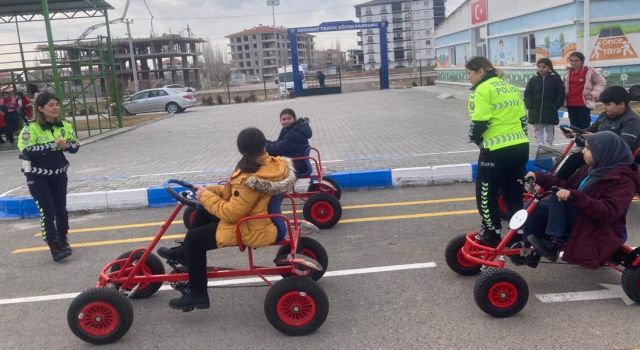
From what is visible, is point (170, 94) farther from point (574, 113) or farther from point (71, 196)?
point (574, 113)

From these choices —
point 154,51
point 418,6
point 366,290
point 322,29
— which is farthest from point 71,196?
point 418,6

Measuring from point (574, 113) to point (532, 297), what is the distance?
532cm

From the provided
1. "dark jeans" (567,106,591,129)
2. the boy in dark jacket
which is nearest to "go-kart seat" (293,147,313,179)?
the boy in dark jacket

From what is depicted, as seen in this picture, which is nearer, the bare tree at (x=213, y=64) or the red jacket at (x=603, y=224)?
the red jacket at (x=603, y=224)

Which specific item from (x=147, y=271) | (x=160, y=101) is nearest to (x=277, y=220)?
(x=147, y=271)

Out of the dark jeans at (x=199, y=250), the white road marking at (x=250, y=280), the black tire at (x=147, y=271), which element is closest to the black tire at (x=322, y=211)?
the white road marking at (x=250, y=280)

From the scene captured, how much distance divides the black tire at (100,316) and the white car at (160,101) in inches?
1007

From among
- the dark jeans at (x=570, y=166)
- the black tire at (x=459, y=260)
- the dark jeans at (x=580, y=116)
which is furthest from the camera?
the dark jeans at (x=580, y=116)

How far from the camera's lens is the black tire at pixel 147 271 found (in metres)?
4.27

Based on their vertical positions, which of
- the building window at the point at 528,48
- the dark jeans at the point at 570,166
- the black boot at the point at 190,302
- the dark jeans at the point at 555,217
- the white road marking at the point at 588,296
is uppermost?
the building window at the point at 528,48

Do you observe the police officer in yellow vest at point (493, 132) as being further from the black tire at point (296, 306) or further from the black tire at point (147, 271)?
the black tire at point (147, 271)

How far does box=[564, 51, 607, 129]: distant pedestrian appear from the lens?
8.12 metres

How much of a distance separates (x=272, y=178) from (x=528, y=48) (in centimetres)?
1782

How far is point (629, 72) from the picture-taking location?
15.3 m
